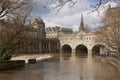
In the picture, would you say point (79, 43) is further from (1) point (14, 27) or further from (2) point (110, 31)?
(1) point (14, 27)

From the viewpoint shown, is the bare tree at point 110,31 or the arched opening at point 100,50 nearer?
the bare tree at point 110,31

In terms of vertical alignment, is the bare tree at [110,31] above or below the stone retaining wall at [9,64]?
above

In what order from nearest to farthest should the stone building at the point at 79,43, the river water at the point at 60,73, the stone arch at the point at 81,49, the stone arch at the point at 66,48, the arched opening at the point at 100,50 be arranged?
the river water at the point at 60,73 → the arched opening at the point at 100,50 → the stone building at the point at 79,43 → the stone arch at the point at 81,49 → the stone arch at the point at 66,48

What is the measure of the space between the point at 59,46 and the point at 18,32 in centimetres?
12108

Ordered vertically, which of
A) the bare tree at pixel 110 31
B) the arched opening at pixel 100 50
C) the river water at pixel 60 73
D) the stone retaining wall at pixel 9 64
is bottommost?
the river water at pixel 60 73

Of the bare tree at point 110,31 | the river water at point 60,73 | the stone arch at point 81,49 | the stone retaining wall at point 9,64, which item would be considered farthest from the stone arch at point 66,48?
the river water at point 60,73

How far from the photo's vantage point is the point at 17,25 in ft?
137

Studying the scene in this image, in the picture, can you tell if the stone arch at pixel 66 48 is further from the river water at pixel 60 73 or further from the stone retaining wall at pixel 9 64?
the river water at pixel 60 73

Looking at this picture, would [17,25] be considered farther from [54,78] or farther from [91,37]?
[91,37]

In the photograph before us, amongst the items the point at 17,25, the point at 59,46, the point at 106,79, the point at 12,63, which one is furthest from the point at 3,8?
the point at 59,46

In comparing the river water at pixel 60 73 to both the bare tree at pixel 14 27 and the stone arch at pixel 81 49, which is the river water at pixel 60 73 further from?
the stone arch at pixel 81 49

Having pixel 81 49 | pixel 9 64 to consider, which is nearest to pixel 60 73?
pixel 9 64

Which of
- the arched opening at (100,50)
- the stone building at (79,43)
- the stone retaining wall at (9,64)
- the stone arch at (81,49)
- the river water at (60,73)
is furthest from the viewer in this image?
the stone arch at (81,49)

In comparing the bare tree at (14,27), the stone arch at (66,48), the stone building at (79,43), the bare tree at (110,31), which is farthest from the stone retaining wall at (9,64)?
the stone arch at (66,48)
